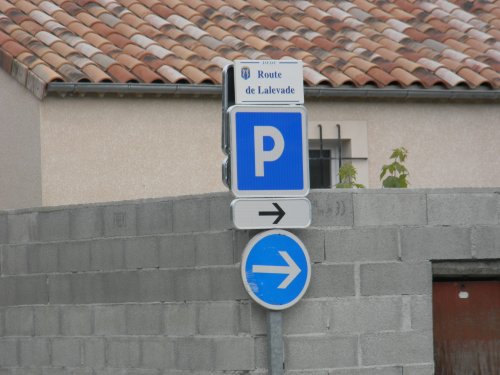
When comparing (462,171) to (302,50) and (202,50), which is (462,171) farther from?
(202,50)

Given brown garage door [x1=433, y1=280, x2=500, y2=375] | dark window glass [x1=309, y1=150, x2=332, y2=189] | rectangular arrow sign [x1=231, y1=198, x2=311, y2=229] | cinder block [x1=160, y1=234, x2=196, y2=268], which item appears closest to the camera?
rectangular arrow sign [x1=231, y1=198, x2=311, y2=229]

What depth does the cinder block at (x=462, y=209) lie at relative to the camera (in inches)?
325

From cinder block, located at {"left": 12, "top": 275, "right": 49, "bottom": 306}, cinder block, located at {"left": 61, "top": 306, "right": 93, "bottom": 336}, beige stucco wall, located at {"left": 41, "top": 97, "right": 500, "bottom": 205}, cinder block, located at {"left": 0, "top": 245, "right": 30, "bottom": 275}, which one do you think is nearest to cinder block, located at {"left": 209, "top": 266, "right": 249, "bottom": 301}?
cinder block, located at {"left": 61, "top": 306, "right": 93, "bottom": 336}

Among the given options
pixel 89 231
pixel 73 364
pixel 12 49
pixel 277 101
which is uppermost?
pixel 12 49

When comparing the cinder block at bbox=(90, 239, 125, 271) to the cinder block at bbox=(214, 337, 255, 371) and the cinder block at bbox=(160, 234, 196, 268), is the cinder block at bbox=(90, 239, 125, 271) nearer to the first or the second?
the cinder block at bbox=(160, 234, 196, 268)

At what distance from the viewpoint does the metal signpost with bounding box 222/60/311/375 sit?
299 inches

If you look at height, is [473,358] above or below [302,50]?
below

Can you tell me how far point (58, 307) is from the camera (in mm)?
9398

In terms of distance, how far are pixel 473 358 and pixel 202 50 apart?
516cm

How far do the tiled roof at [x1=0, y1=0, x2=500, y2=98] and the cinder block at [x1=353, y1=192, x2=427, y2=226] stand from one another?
4.04 meters

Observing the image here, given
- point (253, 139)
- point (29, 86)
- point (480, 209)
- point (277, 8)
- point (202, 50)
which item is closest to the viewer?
point (253, 139)

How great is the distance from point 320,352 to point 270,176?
1.14 m

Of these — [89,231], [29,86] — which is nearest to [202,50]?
[29,86]

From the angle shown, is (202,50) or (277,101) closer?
(277,101)
